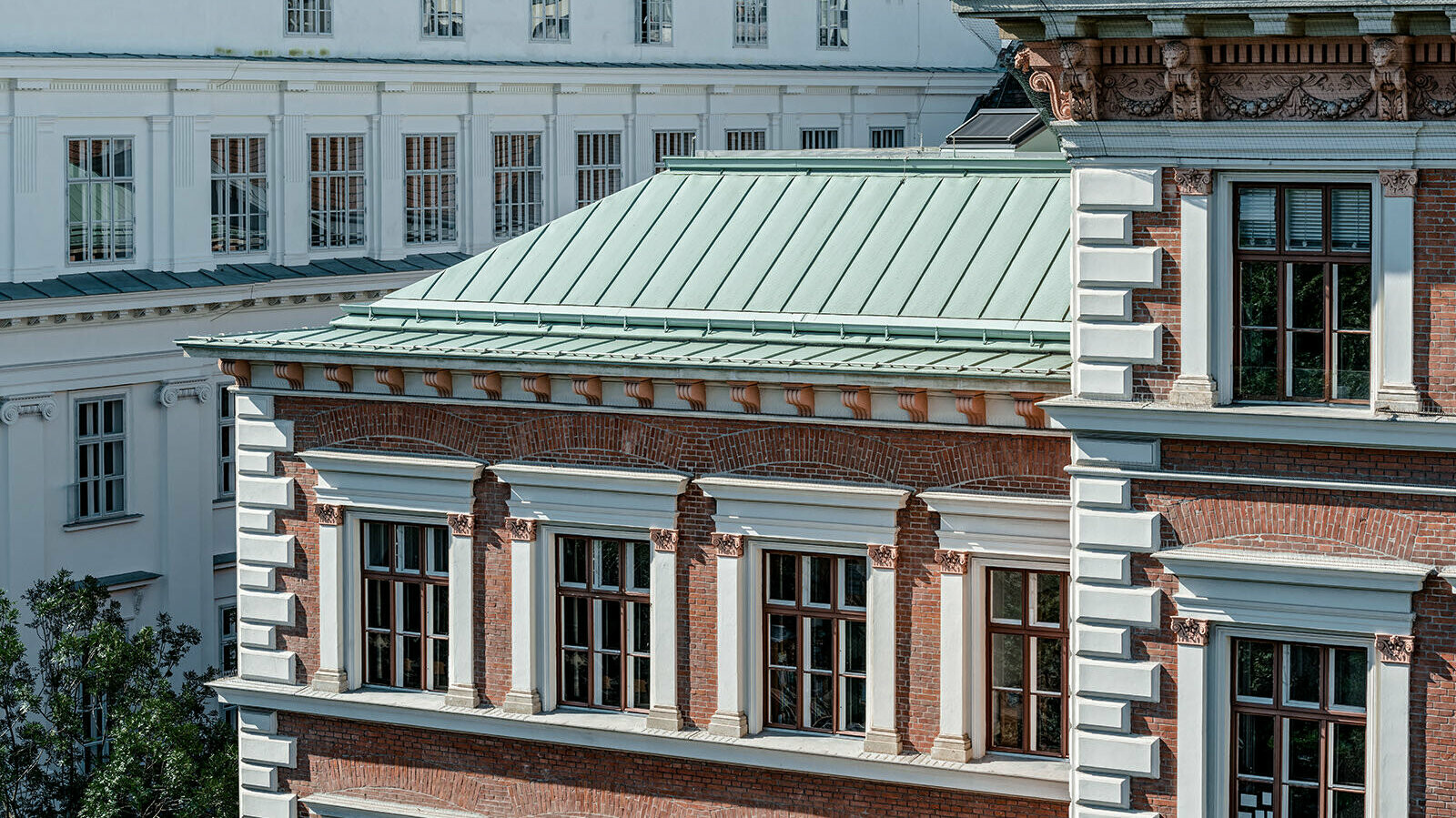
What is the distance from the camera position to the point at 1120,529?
23812 millimetres

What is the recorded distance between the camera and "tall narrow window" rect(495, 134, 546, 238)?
6094 cm

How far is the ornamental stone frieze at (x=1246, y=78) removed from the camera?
22.0 meters

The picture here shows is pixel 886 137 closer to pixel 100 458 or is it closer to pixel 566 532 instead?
pixel 100 458

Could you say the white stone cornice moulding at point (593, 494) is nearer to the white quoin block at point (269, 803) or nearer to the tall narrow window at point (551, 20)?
the white quoin block at point (269, 803)

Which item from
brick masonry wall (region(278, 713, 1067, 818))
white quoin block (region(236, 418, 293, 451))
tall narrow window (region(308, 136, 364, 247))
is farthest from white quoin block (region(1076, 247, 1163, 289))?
tall narrow window (region(308, 136, 364, 247))

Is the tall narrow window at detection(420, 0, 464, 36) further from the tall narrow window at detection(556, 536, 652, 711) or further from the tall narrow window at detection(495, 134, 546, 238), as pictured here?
the tall narrow window at detection(556, 536, 652, 711)

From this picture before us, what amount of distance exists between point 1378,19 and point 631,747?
37.7 ft

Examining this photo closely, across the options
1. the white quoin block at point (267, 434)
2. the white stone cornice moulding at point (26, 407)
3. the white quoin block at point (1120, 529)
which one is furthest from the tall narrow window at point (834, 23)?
the white quoin block at point (1120, 529)

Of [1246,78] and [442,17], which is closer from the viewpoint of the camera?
[1246,78]

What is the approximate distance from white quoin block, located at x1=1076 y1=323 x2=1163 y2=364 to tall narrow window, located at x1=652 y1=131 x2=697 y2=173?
138 feet

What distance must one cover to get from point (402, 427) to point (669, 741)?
462 centimetres

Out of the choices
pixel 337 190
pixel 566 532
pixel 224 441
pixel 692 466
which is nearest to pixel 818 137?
pixel 337 190

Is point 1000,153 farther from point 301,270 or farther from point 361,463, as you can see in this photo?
point 301,270

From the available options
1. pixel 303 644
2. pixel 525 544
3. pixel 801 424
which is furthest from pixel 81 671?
pixel 801 424
